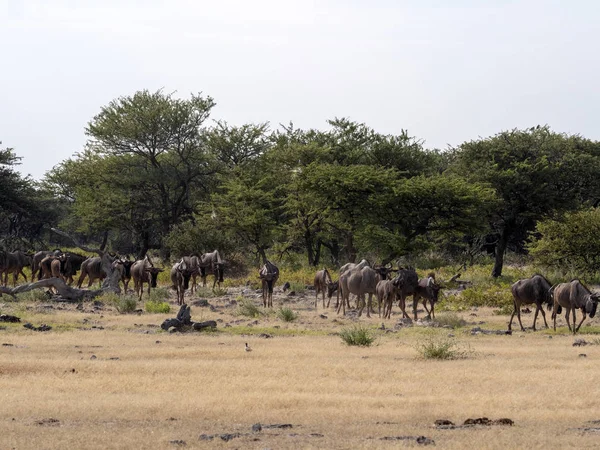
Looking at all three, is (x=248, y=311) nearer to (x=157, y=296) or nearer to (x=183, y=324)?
(x=183, y=324)

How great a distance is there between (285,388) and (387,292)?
44.4 feet

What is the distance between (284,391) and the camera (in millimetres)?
14383

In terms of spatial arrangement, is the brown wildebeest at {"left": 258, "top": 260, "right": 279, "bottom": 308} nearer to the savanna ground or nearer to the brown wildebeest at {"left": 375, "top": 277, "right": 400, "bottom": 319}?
the brown wildebeest at {"left": 375, "top": 277, "right": 400, "bottom": 319}

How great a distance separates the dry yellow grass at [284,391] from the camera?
11.0 meters

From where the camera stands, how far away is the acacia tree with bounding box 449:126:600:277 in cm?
4512

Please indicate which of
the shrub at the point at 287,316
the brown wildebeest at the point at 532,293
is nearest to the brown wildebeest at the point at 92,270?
the shrub at the point at 287,316

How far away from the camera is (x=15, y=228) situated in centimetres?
6725

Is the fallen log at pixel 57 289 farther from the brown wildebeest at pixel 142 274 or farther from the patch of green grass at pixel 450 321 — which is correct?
the patch of green grass at pixel 450 321

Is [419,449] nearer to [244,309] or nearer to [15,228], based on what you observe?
[244,309]

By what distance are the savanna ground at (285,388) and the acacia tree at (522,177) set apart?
70.1 feet

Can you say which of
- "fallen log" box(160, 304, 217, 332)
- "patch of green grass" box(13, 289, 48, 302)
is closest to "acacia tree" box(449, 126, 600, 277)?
"patch of green grass" box(13, 289, 48, 302)

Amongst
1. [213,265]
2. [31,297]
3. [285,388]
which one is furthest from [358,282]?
[285,388]

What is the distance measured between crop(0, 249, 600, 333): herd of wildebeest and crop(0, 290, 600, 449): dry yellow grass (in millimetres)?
1960

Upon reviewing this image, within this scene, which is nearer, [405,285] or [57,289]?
[405,285]
